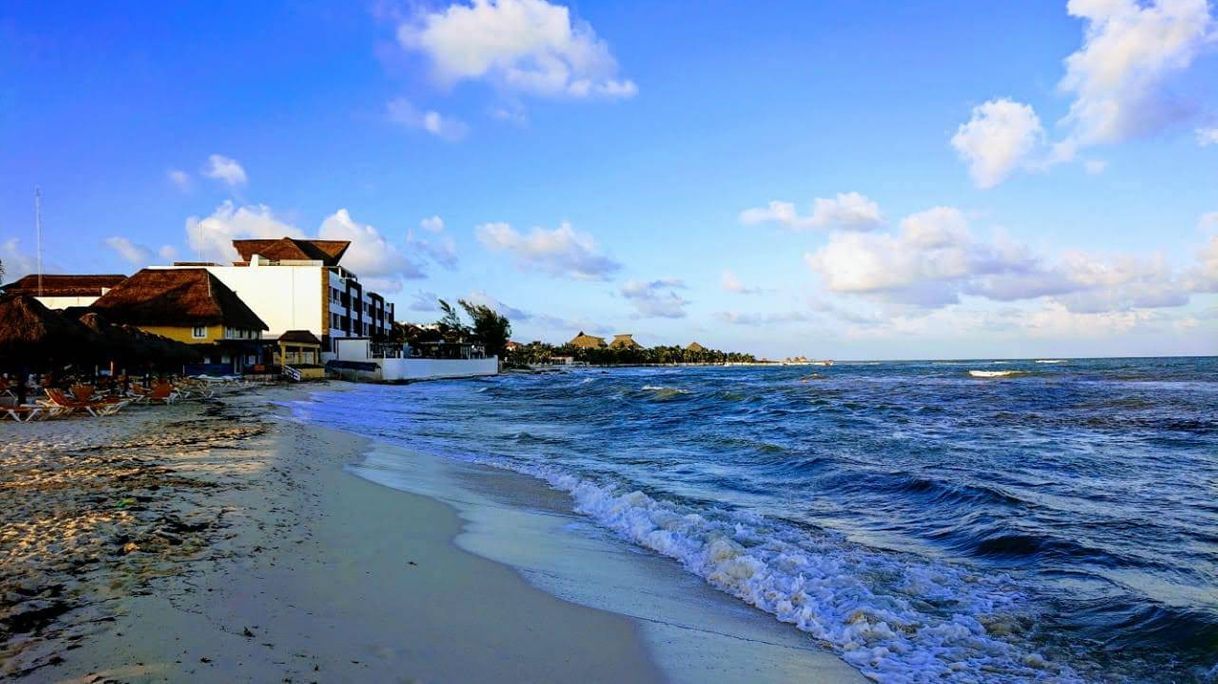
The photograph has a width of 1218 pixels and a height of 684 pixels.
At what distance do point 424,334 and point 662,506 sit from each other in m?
75.0

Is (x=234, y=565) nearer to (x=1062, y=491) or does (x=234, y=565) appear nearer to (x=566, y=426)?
(x=1062, y=491)

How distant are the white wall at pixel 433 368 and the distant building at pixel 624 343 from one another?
7698cm

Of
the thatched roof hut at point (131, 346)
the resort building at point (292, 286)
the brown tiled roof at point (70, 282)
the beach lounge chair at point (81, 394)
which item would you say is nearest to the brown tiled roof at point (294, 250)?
the resort building at point (292, 286)

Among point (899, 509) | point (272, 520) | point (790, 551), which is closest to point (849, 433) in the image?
point (899, 509)

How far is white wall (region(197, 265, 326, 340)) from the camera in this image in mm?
49469

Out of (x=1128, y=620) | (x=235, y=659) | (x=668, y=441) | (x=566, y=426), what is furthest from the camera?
(x=566, y=426)

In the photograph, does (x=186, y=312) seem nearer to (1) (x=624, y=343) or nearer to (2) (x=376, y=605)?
(2) (x=376, y=605)

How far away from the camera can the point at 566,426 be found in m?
19.9

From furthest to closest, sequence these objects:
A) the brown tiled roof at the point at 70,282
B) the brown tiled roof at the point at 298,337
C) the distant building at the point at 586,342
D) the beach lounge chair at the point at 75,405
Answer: the distant building at the point at 586,342
the brown tiled roof at the point at 70,282
the brown tiled roof at the point at 298,337
the beach lounge chair at the point at 75,405

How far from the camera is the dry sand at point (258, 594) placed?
307 cm

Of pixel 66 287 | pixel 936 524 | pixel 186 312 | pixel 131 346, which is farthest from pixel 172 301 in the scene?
pixel 936 524

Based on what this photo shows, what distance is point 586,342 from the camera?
152 metres

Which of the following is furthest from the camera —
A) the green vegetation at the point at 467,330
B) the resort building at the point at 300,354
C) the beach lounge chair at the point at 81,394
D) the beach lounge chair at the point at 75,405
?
the green vegetation at the point at 467,330

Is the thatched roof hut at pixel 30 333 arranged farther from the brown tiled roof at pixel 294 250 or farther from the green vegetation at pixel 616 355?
the green vegetation at pixel 616 355
